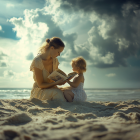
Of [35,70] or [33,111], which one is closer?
[33,111]

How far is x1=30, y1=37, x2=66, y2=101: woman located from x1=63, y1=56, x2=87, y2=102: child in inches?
7.9

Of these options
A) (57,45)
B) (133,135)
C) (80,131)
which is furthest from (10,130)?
(57,45)

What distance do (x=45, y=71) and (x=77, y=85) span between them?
0.99 metres

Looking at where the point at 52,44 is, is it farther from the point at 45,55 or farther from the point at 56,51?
the point at 45,55

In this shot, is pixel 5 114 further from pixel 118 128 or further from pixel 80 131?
pixel 118 128

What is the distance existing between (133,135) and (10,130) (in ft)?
4.61

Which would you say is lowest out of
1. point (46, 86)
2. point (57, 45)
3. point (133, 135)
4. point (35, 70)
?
point (133, 135)

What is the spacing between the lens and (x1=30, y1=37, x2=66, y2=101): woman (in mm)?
3627

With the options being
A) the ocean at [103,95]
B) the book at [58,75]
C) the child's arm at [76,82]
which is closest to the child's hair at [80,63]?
the child's arm at [76,82]

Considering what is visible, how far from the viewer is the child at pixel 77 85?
3729 mm

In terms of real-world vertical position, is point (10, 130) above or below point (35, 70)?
below

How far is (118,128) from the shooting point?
1.70 m

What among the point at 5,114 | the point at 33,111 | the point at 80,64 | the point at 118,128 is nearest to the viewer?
the point at 118,128

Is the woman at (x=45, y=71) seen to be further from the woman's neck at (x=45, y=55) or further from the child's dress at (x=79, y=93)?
the child's dress at (x=79, y=93)
